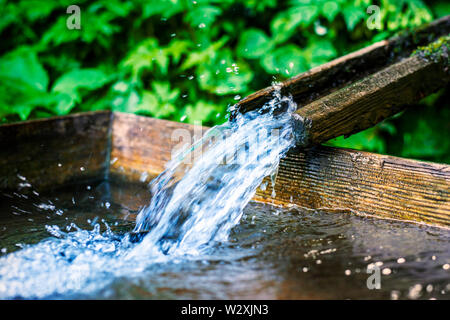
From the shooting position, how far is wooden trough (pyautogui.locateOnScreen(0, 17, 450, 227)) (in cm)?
198

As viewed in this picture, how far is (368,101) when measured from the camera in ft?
7.23

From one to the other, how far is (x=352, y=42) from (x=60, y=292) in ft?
13.0

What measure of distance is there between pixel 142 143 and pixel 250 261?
4.91 feet

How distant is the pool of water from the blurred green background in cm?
216

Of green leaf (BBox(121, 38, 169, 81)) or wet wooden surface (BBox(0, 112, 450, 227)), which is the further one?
green leaf (BBox(121, 38, 169, 81))

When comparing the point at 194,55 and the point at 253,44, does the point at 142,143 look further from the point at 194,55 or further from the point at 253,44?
the point at 253,44

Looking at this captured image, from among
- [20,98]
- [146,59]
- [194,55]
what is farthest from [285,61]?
[20,98]

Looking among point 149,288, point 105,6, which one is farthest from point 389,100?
point 105,6

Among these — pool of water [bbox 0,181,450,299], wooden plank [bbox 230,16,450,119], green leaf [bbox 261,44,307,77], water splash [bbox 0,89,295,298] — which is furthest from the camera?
green leaf [bbox 261,44,307,77]

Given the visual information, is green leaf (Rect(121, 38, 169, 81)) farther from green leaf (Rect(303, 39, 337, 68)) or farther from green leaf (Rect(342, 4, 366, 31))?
green leaf (Rect(342, 4, 366, 31))

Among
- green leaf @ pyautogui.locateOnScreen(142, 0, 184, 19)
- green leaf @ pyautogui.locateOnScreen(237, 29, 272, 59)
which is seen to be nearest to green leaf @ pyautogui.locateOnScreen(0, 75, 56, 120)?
green leaf @ pyautogui.locateOnScreen(142, 0, 184, 19)

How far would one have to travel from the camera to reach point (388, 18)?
13.5ft

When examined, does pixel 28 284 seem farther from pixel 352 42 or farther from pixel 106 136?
pixel 352 42

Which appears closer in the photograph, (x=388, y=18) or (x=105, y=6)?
(x=388, y=18)
